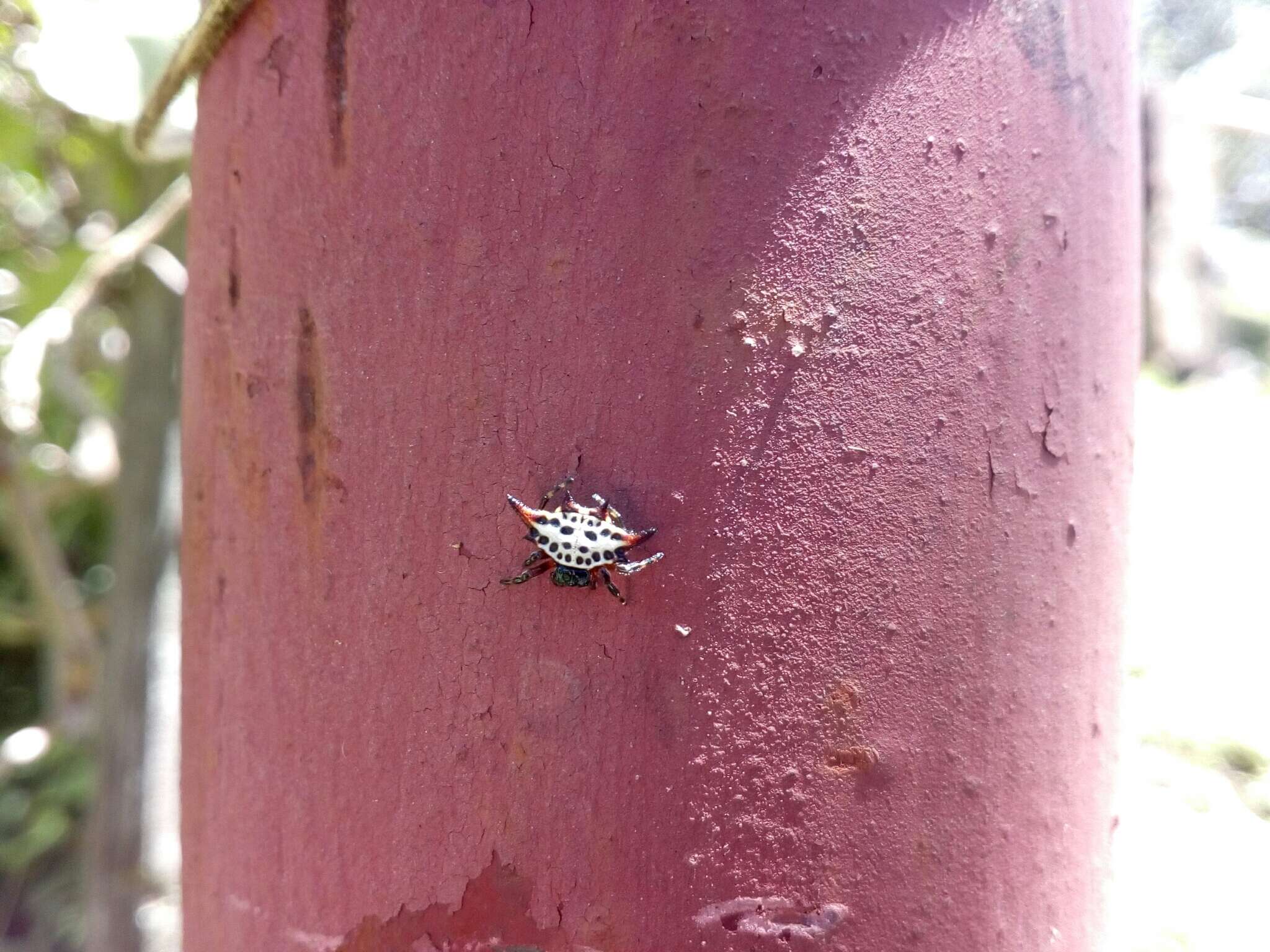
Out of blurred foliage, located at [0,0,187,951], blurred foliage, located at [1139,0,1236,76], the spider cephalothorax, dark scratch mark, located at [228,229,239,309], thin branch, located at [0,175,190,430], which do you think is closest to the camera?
the spider cephalothorax

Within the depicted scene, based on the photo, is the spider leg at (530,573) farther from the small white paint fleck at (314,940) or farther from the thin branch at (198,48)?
the thin branch at (198,48)

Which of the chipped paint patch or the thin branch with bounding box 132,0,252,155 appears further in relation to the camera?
the thin branch with bounding box 132,0,252,155

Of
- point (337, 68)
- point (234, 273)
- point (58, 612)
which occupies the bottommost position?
point (58, 612)

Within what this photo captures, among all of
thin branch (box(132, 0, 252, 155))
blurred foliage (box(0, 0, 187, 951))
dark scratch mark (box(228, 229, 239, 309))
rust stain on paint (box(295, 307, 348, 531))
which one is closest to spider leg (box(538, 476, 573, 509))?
rust stain on paint (box(295, 307, 348, 531))

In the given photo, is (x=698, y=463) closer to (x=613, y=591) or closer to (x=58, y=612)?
(x=613, y=591)

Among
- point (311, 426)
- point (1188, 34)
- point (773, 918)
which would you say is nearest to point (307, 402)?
point (311, 426)

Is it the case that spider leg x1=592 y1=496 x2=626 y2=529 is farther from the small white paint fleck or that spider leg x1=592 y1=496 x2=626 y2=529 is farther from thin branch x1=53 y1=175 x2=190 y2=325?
thin branch x1=53 y1=175 x2=190 y2=325

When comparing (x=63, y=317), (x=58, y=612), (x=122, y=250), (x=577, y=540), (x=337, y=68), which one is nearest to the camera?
(x=577, y=540)
